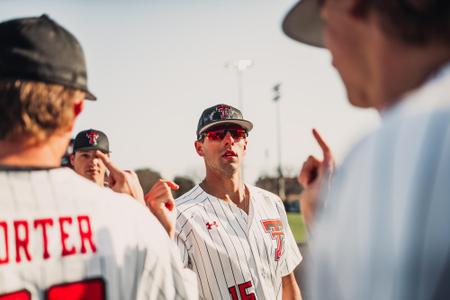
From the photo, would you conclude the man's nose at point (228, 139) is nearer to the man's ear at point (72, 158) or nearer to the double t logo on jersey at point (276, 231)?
the double t logo on jersey at point (276, 231)

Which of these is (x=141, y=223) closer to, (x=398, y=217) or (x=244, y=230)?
(x=398, y=217)

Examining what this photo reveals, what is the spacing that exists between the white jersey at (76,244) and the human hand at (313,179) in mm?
578

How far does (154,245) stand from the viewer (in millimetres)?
1706

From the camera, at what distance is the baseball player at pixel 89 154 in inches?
174

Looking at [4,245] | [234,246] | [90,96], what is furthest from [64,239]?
[234,246]

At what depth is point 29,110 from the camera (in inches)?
60.8

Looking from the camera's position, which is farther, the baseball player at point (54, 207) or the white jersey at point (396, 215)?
the baseball player at point (54, 207)

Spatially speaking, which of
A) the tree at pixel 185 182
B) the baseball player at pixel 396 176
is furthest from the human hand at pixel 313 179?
the tree at pixel 185 182

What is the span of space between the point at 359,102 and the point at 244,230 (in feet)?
8.94

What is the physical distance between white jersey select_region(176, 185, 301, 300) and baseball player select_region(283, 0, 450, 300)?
2622 mm

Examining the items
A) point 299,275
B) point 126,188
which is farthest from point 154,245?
point 299,275

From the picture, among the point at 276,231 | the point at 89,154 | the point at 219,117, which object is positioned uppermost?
the point at 219,117

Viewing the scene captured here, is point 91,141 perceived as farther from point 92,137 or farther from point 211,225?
point 211,225

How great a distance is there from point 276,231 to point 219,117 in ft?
3.69
